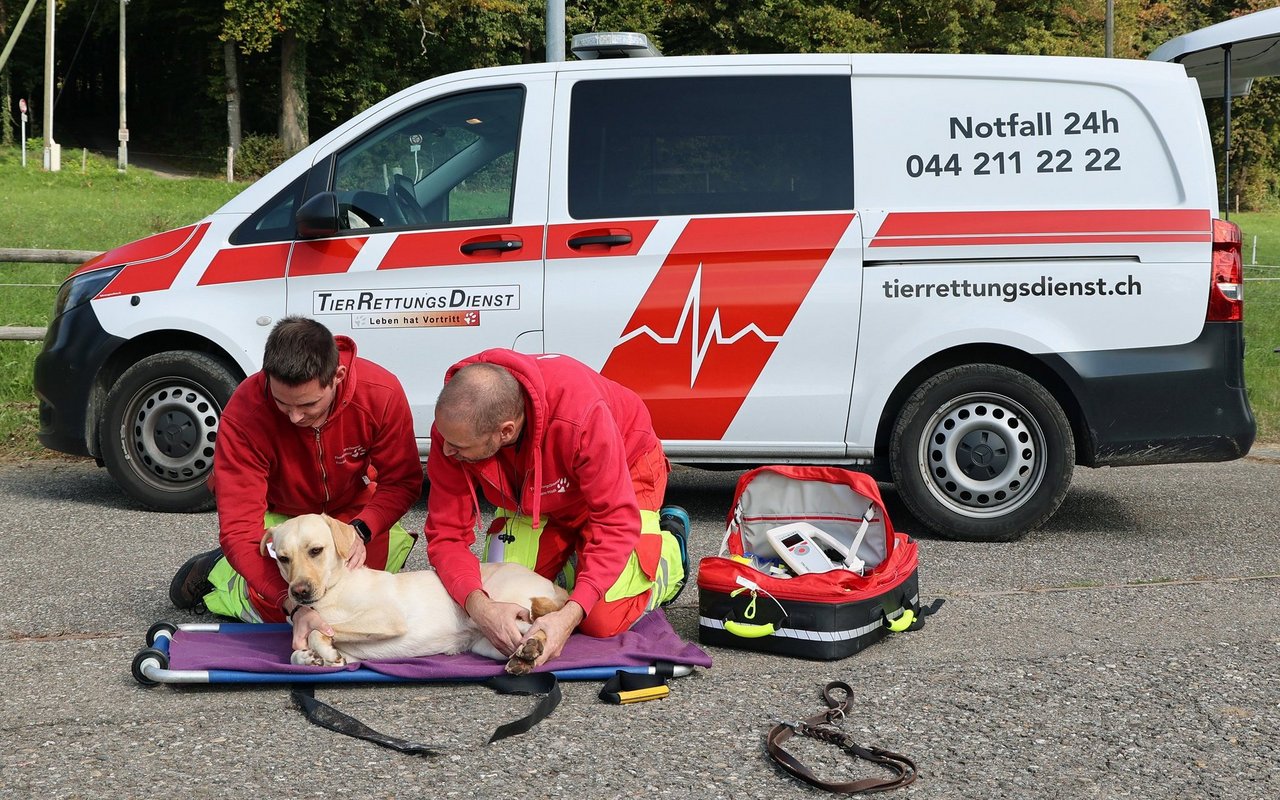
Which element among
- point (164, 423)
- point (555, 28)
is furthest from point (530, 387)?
point (555, 28)

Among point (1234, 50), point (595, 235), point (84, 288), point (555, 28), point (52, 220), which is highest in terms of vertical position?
point (555, 28)

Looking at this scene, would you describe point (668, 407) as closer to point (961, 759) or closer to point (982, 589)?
point (982, 589)

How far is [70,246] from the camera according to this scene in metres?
18.5

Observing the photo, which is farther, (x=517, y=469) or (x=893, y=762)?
(x=517, y=469)

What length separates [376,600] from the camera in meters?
3.76

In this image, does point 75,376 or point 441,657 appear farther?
point 75,376

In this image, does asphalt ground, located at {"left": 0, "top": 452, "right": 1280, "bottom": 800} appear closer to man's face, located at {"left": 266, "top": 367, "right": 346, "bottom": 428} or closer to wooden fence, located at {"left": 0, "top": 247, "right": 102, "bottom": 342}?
man's face, located at {"left": 266, "top": 367, "right": 346, "bottom": 428}

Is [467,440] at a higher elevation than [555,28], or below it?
below

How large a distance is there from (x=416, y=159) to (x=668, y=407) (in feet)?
5.51

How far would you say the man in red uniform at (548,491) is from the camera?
359 centimetres

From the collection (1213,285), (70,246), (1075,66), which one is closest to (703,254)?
(1075,66)

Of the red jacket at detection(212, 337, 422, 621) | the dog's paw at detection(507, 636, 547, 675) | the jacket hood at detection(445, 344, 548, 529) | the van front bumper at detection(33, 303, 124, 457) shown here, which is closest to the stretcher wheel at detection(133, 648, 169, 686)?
the red jacket at detection(212, 337, 422, 621)

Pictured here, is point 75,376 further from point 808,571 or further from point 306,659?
point 808,571

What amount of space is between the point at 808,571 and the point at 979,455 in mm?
1602
